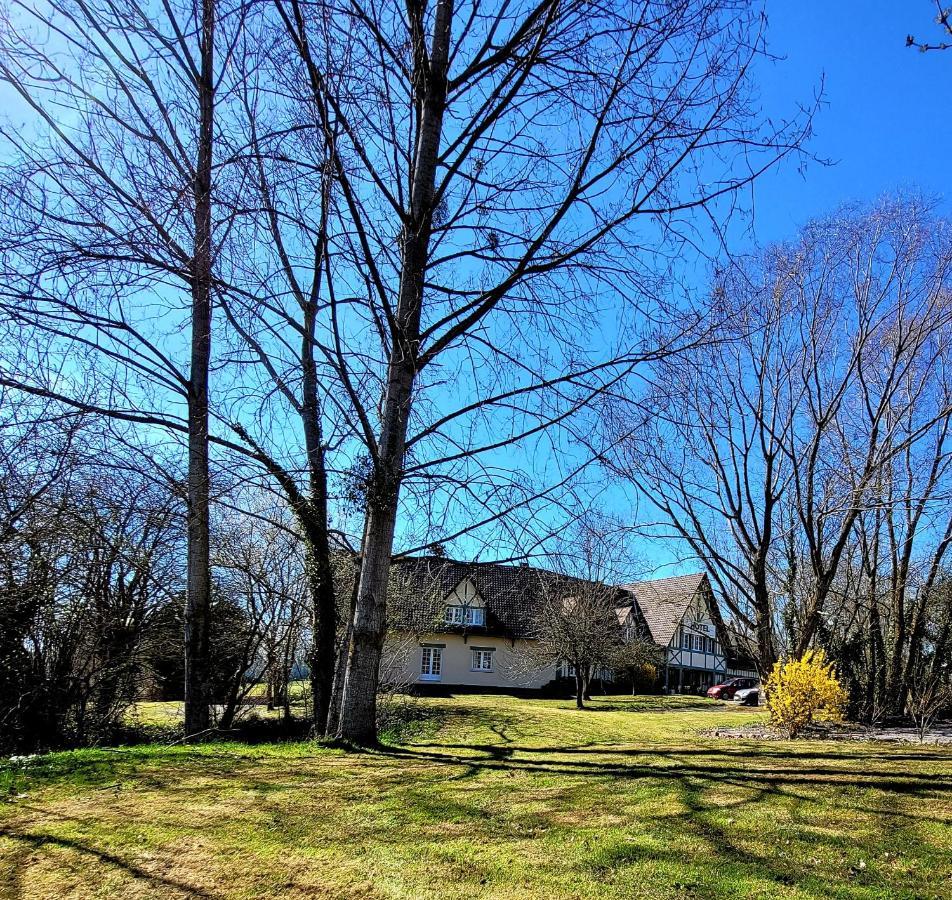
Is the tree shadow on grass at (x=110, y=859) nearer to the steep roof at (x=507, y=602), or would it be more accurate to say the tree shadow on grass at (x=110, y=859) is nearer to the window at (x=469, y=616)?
the steep roof at (x=507, y=602)

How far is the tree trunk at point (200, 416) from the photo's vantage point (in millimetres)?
5145

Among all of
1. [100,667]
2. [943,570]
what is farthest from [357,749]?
[943,570]

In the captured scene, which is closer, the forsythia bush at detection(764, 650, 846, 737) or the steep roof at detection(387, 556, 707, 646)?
the forsythia bush at detection(764, 650, 846, 737)

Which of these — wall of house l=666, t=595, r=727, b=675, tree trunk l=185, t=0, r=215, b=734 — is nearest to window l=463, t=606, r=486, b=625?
wall of house l=666, t=595, r=727, b=675

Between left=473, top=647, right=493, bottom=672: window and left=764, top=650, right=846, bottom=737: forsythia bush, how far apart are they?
24500 mm

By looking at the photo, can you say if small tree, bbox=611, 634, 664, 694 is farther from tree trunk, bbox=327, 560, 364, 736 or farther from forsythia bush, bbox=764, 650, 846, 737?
tree trunk, bbox=327, 560, 364, 736

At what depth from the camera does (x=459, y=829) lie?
3.84 m

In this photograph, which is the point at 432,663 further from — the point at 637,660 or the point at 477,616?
the point at 637,660

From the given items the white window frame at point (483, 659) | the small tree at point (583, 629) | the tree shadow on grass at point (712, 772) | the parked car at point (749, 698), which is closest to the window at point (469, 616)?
the white window frame at point (483, 659)

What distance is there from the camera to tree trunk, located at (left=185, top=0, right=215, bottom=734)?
5145mm

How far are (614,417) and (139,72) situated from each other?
5.52m

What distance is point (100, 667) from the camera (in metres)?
9.94

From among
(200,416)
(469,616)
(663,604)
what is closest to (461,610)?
(469,616)

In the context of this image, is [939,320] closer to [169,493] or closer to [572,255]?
[572,255]
